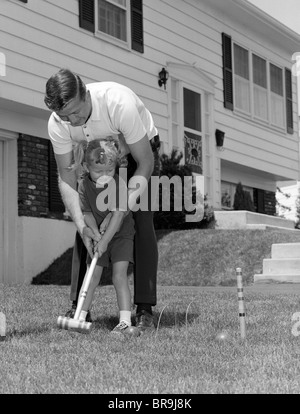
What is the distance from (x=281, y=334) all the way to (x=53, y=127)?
1.85 m

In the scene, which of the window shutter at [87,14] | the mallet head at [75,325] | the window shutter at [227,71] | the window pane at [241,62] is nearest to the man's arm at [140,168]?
the mallet head at [75,325]

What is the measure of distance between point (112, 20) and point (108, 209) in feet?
27.1

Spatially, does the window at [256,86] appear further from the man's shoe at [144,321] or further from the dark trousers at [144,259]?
the man's shoe at [144,321]

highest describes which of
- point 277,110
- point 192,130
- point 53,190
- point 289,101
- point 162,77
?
point 289,101

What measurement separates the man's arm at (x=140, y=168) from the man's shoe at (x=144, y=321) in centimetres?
72

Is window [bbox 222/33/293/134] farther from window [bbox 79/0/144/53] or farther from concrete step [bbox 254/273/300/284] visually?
concrete step [bbox 254/273/300/284]

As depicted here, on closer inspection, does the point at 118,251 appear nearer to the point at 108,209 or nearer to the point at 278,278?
the point at 108,209

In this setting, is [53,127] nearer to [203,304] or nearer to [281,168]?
[203,304]

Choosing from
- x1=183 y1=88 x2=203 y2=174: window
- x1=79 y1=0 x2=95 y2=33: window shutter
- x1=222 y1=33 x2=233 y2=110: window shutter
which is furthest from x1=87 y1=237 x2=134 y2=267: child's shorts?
x1=222 y1=33 x2=233 y2=110: window shutter

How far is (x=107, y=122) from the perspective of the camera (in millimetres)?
4602

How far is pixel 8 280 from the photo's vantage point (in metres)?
11.0

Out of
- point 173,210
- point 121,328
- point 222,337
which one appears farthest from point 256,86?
point 222,337

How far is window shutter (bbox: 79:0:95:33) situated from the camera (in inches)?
456

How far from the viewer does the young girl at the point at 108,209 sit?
461cm
